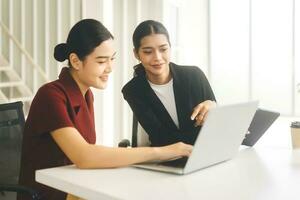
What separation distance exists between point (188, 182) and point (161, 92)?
3.35ft

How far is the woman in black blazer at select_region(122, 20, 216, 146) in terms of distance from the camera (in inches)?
82.6

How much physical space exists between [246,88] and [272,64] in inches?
11.2

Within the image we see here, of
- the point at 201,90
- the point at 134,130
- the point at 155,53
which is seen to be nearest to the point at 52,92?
the point at 155,53

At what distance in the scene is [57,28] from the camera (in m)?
3.71

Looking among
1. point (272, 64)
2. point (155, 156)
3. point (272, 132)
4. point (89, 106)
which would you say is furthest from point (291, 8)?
point (155, 156)

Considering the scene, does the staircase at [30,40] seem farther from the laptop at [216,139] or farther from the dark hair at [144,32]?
the laptop at [216,139]

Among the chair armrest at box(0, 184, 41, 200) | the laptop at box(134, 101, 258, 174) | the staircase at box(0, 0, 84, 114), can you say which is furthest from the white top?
the staircase at box(0, 0, 84, 114)

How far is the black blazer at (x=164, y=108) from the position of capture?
6.86 feet

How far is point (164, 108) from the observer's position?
82.7 inches

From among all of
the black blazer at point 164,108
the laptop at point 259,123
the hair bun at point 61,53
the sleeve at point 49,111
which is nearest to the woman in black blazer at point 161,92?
the black blazer at point 164,108

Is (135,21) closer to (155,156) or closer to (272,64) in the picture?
(272,64)

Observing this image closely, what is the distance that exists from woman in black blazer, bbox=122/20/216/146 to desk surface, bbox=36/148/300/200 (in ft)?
2.11

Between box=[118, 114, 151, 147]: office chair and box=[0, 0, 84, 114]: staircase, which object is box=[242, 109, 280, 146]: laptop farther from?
box=[0, 0, 84, 114]: staircase

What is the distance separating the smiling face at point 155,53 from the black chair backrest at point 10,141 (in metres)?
0.67
